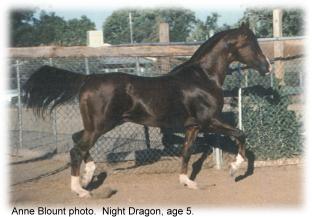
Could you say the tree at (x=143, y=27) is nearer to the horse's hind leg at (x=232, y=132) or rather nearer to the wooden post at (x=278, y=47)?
the wooden post at (x=278, y=47)

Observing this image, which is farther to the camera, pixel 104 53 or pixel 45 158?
pixel 45 158

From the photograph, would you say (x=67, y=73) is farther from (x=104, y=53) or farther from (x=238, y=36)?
(x=238, y=36)

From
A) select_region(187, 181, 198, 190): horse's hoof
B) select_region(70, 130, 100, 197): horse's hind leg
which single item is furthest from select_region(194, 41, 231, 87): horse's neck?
select_region(70, 130, 100, 197): horse's hind leg

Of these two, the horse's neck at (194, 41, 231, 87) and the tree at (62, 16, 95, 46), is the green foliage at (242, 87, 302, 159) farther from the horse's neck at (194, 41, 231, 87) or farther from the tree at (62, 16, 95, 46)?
the tree at (62, 16, 95, 46)

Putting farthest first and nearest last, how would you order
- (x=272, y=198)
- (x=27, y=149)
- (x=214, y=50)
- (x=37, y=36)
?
(x=37, y=36)
(x=27, y=149)
(x=214, y=50)
(x=272, y=198)

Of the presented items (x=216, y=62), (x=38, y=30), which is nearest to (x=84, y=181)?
(x=216, y=62)

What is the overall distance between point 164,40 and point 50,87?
2.57 metres

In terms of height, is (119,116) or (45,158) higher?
(119,116)

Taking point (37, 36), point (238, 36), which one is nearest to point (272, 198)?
point (238, 36)

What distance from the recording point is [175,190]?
6496 mm

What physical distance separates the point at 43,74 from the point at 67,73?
0.31 metres

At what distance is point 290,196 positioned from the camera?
6055mm

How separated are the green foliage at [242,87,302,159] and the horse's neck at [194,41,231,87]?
1.29m

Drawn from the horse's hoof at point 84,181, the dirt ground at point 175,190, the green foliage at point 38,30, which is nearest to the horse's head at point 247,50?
the dirt ground at point 175,190
